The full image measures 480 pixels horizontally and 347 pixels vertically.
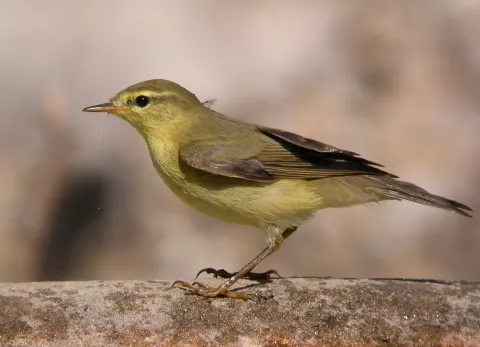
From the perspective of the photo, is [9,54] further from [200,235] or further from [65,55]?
[200,235]

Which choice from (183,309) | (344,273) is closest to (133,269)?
(344,273)

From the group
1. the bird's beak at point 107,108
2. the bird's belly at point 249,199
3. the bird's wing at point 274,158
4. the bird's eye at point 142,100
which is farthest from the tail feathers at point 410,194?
the bird's beak at point 107,108

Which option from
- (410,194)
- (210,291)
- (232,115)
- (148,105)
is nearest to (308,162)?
(410,194)

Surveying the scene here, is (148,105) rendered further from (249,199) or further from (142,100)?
(249,199)

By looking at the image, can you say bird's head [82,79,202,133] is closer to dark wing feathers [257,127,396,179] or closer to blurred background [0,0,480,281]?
dark wing feathers [257,127,396,179]

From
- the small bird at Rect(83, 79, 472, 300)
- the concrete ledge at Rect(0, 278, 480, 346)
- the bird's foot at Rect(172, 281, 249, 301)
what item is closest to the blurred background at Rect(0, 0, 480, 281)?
the small bird at Rect(83, 79, 472, 300)

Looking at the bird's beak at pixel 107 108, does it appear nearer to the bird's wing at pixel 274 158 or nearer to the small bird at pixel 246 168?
the small bird at pixel 246 168
